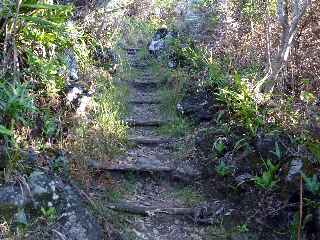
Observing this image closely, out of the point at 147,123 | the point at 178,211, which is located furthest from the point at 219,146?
the point at 147,123

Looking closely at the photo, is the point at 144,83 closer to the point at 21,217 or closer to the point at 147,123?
the point at 147,123

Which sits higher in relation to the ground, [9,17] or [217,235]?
[9,17]

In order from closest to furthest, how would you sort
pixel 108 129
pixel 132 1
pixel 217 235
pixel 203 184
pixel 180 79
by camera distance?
pixel 217 235
pixel 203 184
pixel 108 129
pixel 180 79
pixel 132 1

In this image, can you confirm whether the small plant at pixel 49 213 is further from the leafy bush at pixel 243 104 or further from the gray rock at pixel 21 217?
the leafy bush at pixel 243 104

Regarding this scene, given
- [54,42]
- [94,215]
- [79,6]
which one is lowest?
[94,215]

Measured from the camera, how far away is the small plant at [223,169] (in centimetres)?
503

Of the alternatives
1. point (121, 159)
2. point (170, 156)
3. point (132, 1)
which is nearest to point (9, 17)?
point (121, 159)

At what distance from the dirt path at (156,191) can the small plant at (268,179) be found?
55 centimetres

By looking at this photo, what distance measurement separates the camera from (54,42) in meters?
5.93

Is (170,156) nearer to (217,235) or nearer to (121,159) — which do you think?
(121,159)

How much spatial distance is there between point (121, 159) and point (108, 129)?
46 centimetres

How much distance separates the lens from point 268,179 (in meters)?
4.57

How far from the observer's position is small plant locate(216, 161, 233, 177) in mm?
5031

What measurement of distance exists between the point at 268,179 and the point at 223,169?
0.65m
